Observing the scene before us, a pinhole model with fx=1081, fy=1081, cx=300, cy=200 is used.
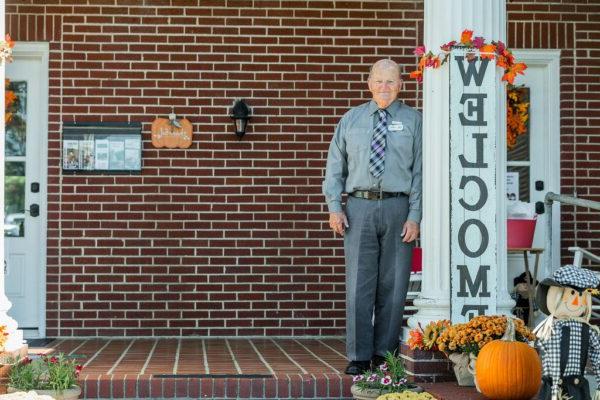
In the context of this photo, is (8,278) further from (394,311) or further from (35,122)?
(394,311)

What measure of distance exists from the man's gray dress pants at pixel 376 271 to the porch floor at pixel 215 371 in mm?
270

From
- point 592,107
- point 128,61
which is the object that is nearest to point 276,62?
point 128,61

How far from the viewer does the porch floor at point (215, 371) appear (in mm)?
5680

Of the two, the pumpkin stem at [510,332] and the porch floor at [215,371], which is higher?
the pumpkin stem at [510,332]

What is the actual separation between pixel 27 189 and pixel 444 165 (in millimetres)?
3833

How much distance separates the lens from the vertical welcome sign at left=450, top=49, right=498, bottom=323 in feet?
18.6

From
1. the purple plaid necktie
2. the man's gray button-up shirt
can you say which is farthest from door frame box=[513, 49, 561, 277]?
Answer: the purple plaid necktie

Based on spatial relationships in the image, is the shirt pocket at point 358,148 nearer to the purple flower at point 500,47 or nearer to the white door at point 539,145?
the purple flower at point 500,47

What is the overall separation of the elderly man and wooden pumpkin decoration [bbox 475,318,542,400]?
856 mm

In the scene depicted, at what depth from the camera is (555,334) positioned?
4.65m

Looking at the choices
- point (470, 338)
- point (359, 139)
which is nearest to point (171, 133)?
point (359, 139)

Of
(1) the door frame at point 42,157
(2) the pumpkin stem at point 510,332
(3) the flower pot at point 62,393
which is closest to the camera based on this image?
(2) the pumpkin stem at point 510,332

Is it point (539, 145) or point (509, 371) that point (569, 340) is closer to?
point (509, 371)

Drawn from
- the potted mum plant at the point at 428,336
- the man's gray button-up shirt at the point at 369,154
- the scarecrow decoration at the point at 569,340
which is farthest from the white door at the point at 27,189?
the scarecrow decoration at the point at 569,340
